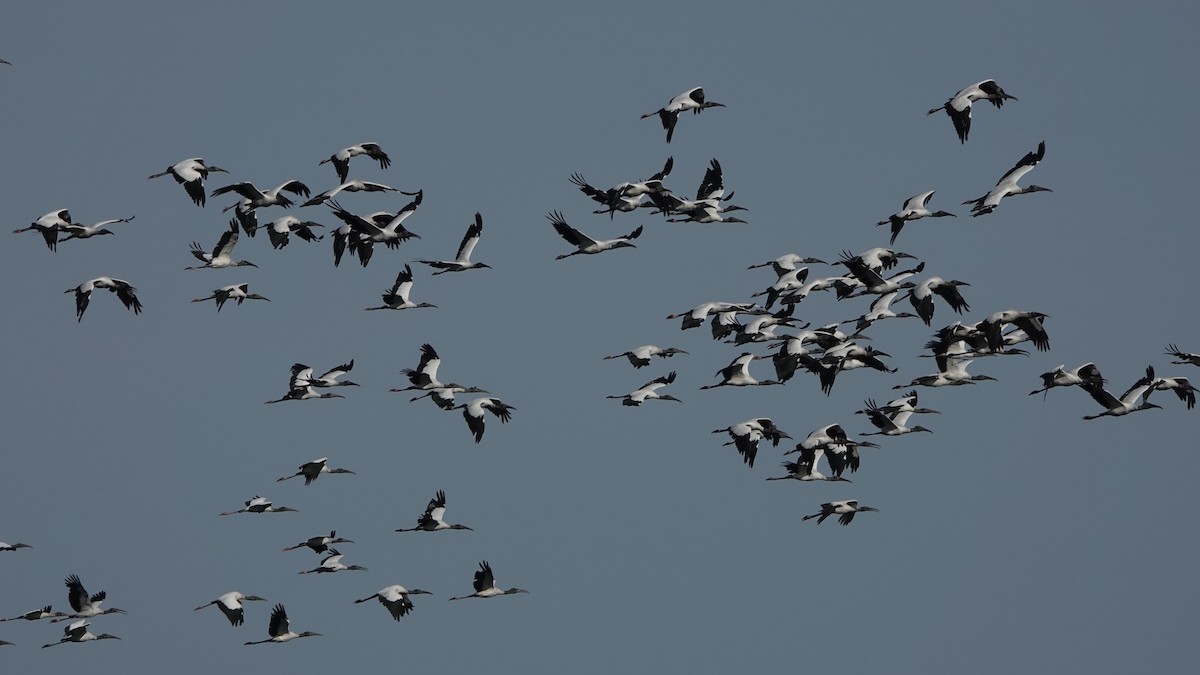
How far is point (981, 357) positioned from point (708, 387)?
601 centimetres

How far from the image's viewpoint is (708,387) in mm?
49875

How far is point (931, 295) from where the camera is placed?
148 feet

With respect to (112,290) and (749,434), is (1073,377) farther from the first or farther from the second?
(112,290)

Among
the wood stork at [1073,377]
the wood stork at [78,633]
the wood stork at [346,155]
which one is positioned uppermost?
the wood stork at [346,155]

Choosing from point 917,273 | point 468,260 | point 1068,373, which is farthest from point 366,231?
point 1068,373

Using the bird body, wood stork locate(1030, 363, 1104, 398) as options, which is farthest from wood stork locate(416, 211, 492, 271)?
wood stork locate(1030, 363, 1104, 398)

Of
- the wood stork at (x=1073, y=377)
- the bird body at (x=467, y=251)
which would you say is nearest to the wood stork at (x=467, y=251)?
the bird body at (x=467, y=251)

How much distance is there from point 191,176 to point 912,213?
50.2ft

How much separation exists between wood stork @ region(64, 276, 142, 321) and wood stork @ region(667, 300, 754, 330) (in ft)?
38.1

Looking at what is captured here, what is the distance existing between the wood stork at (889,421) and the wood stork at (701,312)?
3900 mm

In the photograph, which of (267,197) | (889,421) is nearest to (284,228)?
(267,197)

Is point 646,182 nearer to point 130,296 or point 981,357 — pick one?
point 981,357

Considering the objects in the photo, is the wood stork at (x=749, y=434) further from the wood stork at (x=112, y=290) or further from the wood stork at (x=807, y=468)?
the wood stork at (x=112, y=290)

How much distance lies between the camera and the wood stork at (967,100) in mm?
45844
